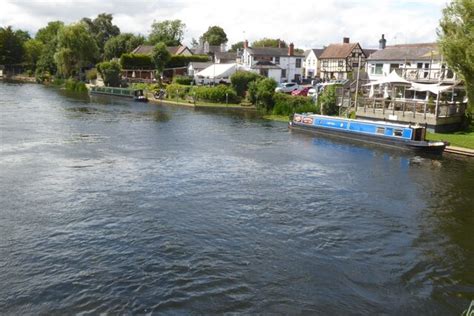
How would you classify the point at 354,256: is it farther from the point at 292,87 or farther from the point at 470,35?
the point at 292,87

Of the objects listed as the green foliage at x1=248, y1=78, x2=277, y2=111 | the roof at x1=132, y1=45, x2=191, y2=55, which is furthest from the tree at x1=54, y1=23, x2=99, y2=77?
the green foliage at x1=248, y1=78, x2=277, y2=111

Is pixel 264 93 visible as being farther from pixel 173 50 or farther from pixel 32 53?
pixel 32 53

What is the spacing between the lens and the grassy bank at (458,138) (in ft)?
118

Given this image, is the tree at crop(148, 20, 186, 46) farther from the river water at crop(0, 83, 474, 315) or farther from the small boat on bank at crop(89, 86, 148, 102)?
the river water at crop(0, 83, 474, 315)

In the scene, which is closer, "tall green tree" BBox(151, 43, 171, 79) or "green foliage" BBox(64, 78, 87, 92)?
"tall green tree" BBox(151, 43, 171, 79)

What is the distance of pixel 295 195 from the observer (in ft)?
78.3

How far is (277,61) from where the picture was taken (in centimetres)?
9425

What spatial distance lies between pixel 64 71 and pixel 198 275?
101537 mm

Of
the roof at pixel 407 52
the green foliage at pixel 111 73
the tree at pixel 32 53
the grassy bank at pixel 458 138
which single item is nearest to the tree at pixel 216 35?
the tree at pixel 32 53

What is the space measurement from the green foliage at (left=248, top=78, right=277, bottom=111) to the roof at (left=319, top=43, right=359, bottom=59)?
107ft

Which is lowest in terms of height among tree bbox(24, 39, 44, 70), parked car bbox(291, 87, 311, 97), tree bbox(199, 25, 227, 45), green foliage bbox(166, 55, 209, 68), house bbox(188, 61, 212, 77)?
parked car bbox(291, 87, 311, 97)

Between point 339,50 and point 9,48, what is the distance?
9893 cm

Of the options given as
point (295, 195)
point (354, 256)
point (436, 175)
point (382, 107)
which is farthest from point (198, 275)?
point (382, 107)

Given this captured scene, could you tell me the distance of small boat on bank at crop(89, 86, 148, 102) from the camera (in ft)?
251
